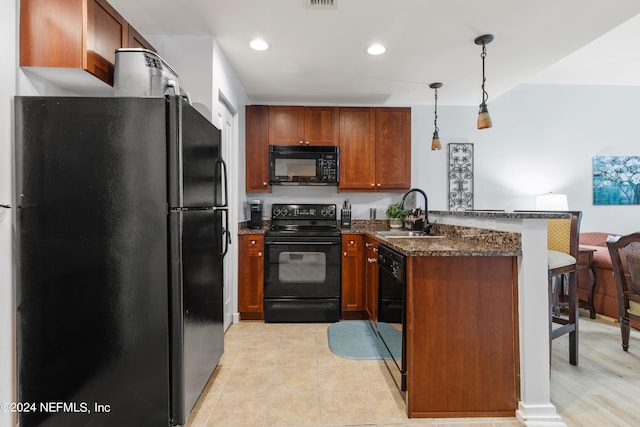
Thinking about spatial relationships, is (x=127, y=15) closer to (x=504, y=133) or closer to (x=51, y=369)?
(x=51, y=369)

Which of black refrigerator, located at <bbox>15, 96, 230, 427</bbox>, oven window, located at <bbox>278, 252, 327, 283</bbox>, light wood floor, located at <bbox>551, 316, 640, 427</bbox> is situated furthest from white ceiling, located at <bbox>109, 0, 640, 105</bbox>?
light wood floor, located at <bbox>551, 316, 640, 427</bbox>

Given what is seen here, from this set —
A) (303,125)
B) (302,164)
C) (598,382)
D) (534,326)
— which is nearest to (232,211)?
(302,164)

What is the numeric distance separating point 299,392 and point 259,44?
254 cm

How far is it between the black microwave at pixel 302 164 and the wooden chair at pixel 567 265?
214 cm

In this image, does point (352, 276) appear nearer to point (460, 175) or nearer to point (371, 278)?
point (371, 278)

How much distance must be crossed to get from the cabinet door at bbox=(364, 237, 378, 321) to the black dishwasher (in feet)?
0.70

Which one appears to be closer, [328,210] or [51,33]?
[51,33]

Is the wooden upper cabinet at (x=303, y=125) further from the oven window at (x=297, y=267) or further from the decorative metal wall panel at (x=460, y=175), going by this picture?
the decorative metal wall panel at (x=460, y=175)

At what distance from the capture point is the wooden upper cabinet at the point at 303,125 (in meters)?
3.61

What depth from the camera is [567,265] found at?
7.02 feet

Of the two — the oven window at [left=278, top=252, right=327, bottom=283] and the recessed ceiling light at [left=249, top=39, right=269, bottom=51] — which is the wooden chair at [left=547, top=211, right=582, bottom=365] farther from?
the recessed ceiling light at [left=249, top=39, right=269, bottom=51]

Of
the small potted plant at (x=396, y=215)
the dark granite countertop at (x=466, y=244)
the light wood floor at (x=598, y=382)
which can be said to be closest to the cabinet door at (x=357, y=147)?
the small potted plant at (x=396, y=215)

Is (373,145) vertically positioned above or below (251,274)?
above

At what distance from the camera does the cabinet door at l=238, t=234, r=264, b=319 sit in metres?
3.25
